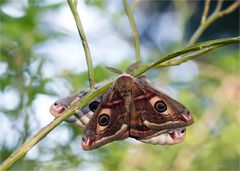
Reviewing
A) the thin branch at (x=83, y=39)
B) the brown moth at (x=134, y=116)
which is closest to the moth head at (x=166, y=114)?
the brown moth at (x=134, y=116)

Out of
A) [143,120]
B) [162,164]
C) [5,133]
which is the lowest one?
[162,164]

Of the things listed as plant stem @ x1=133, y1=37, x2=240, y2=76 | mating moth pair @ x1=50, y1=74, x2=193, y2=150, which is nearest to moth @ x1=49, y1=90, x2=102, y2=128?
mating moth pair @ x1=50, y1=74, x2=193, y2=150

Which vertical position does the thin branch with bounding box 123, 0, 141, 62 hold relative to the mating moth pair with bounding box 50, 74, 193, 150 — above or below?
above

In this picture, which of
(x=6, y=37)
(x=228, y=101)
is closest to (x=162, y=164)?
(x=228, y=101)

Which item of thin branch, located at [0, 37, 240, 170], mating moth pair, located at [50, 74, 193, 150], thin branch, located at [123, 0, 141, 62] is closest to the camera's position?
thin branch, located at [0, 37, 240, 170]

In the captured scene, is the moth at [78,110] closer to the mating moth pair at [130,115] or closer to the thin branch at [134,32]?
the mating moth pair at [130,115]

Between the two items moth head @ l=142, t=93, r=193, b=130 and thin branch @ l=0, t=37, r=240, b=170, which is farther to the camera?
moth head @ l=142, t=93, r=193, b=130

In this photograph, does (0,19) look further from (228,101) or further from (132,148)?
(228,101)

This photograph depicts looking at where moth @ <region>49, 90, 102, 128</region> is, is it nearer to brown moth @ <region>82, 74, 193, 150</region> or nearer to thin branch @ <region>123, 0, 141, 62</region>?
brown moth @ <region>82, 74, 193, 150</region>
